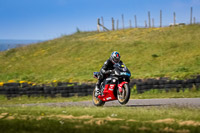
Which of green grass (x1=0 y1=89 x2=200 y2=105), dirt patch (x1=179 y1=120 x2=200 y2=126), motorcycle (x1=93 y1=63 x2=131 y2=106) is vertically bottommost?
green grass (x1=0 y1=89 x2=200 y2=105)

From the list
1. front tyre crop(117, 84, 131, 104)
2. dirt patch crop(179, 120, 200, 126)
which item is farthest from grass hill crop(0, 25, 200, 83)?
dirt patch crop(179, 120, 200, 126)

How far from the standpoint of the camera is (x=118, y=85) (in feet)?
32.1

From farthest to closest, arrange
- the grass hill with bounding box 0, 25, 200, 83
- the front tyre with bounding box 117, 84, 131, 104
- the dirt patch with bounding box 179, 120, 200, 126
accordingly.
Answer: the grass hill with bounding box 0, 25, 200, 83 < the front tyre with bounding box 117, 84, 131, 104 < the dirt patch with bounding box 179, 120, 200, 126

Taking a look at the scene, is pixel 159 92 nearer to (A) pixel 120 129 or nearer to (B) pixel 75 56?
(A) pixel 120 129

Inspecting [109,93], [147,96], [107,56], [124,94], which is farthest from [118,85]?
[107,56]

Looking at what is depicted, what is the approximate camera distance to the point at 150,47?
3172cm

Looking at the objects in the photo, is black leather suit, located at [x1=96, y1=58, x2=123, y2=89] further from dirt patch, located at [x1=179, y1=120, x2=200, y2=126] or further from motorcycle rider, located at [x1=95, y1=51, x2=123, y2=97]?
dirt patch, located at [x1=179, y1=120, x2=200, y2=126]

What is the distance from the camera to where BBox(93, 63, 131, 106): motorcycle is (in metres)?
9.63

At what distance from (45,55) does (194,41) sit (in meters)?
16.7

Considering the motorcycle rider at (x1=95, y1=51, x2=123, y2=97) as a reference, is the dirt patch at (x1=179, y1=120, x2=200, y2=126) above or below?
below

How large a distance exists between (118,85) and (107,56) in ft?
70.6

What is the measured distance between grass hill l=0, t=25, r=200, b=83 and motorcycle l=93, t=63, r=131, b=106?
11.2 metres

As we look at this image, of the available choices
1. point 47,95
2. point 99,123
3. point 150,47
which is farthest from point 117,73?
point 150,47

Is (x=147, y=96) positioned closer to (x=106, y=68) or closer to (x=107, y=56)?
(x=106, y=68)
